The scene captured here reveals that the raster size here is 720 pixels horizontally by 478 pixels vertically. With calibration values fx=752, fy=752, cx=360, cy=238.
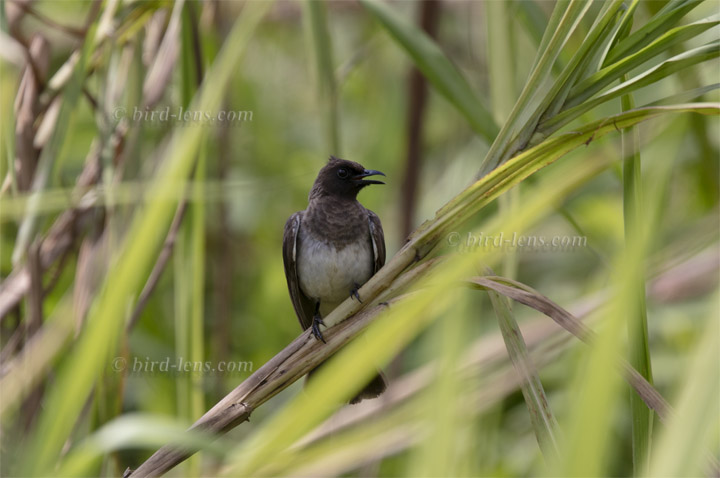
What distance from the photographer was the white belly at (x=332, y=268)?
3.47 m

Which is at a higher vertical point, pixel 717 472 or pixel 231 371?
pixel 717 472

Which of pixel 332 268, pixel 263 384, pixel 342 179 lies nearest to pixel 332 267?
pixel 332 268

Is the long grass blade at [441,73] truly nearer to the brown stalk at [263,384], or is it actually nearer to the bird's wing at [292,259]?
the brown stalk at [263,384]

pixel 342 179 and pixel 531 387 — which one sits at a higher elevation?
pixel 342 179

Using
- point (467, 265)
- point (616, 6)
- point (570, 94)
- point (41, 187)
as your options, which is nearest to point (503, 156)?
point (570, 94)

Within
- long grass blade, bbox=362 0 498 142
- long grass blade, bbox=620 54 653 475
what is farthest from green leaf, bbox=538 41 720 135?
long grass blade, bbox=362 0 498 142

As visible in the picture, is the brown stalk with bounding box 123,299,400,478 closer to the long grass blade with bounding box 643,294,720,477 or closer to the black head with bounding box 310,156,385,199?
the long grass blade with bounding box 643,294,720,477

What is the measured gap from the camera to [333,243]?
3.53 metres

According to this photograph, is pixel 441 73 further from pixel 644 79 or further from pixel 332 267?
pixel 332 267

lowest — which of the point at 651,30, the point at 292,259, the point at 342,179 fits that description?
the point at 292,259

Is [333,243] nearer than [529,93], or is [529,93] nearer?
[529,93]

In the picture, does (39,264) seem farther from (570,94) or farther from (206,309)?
(206,309)

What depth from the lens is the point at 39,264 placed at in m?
2.86

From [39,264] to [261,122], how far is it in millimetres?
3764
